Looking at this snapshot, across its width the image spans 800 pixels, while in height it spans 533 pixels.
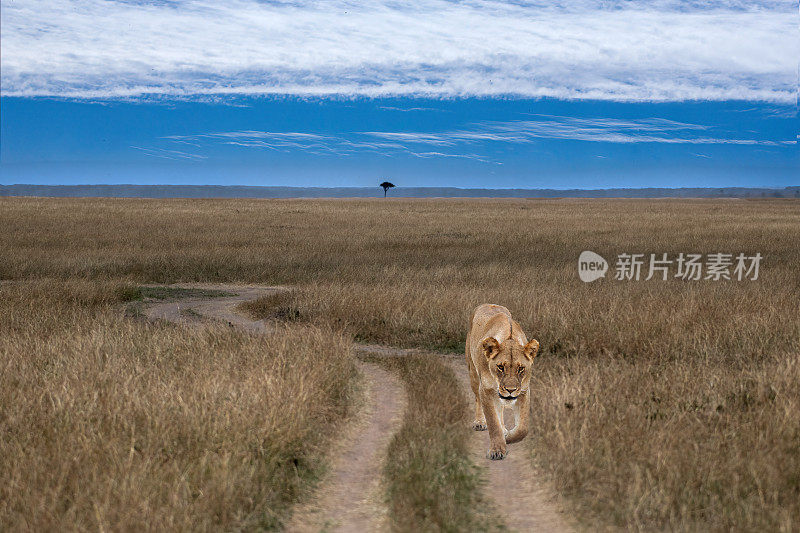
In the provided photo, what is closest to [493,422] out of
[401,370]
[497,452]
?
[497,452]

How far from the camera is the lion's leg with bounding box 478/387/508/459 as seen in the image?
17.6 ft

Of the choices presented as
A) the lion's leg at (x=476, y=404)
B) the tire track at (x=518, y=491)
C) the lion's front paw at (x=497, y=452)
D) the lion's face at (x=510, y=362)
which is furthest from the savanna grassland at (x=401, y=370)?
the lion's face at (x=510, y=362)

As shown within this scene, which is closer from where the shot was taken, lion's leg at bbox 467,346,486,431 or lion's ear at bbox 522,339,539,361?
lion's ear at bbox 522,339,539,361

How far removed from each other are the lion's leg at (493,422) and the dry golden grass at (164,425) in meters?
1.58

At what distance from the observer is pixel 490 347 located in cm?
493

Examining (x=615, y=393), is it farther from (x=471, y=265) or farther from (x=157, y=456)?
(x=471, y=265)

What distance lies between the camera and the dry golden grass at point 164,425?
16.7 feet

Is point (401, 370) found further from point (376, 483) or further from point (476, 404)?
point (376, 483)

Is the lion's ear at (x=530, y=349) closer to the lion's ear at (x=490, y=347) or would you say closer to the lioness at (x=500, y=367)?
the lioness at (x=500, y=367)

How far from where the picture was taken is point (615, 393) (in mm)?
7637

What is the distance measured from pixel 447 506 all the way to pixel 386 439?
187 centimetres

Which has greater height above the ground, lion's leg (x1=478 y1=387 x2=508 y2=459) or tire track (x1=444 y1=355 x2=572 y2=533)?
lion's leg (x1=478 y1=387 x2=508 y2=459)

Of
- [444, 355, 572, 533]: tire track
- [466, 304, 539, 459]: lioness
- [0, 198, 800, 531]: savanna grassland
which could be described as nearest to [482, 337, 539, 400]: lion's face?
[466, 304, 539, 459]: lioness

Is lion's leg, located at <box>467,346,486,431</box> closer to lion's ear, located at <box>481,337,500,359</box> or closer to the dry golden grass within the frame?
lion's ear, located at <box>481,337,500,359</box>
